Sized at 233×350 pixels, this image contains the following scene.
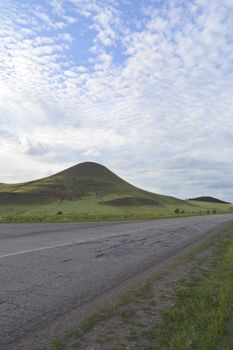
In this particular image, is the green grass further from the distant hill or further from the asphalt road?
the distant hill

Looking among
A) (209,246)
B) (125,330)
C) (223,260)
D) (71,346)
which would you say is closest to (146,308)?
(125,330)

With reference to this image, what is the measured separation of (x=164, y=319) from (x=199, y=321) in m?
0.56

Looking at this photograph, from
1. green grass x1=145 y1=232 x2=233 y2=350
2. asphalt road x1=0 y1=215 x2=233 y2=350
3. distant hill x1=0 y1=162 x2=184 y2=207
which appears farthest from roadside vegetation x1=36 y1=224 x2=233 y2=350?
distant hill x1=0 y1=162 x2=184 y2=207

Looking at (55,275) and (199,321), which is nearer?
(199,321)

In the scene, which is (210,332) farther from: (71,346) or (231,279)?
(231,279)

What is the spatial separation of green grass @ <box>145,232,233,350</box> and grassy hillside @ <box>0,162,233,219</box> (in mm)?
42422

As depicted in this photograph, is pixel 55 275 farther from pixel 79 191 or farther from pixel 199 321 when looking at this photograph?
pixel 79 191

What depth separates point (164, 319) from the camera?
18.9 ft

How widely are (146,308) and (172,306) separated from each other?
479mm

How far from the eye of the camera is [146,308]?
21.1ft

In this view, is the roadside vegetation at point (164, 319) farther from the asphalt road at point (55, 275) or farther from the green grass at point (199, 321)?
the asphalt road at point (55, 275)

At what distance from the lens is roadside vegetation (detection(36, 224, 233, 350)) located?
473 cm

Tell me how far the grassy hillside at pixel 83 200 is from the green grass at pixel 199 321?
42422 millimetres

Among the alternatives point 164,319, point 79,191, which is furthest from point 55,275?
point 79,191
